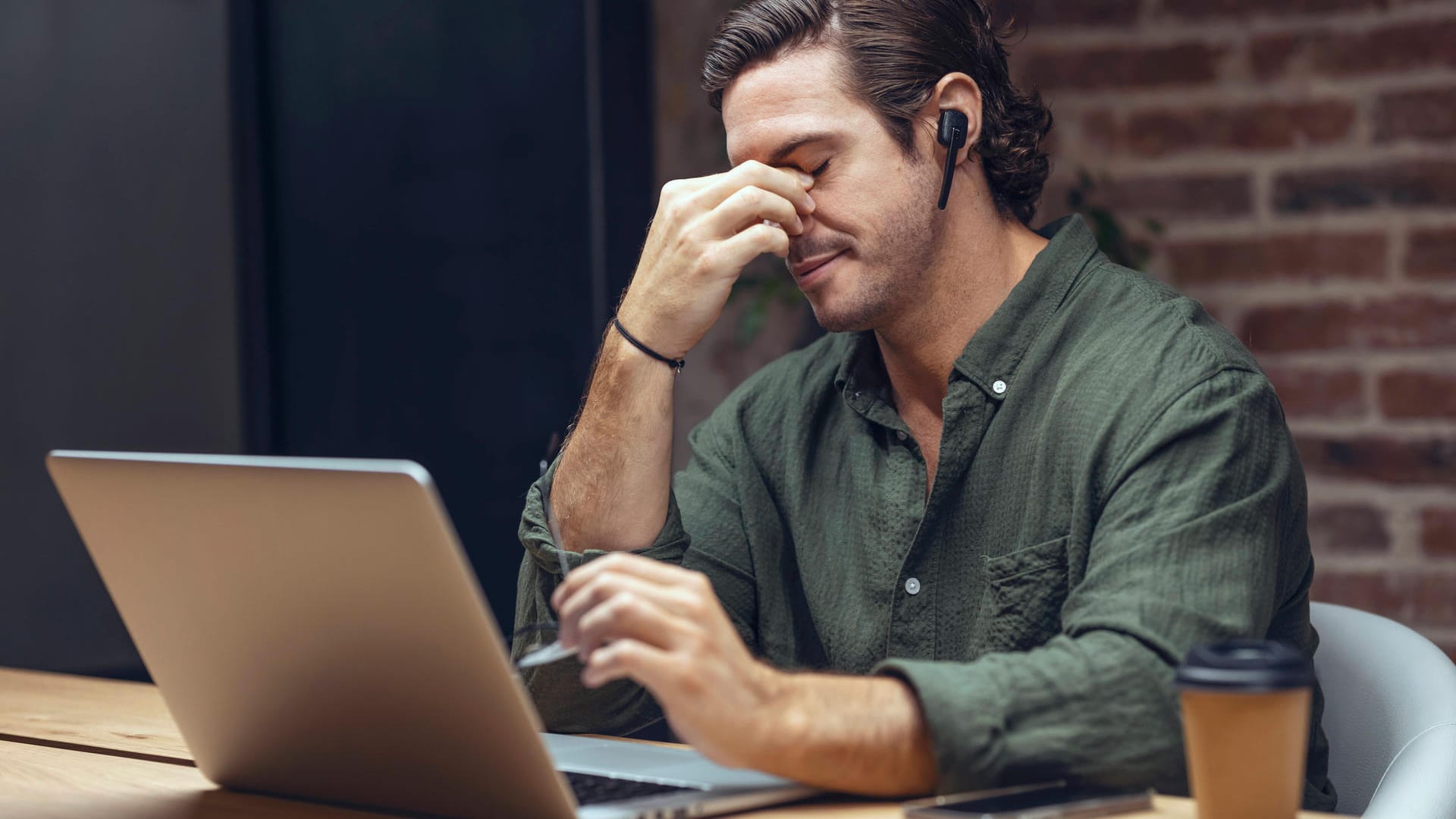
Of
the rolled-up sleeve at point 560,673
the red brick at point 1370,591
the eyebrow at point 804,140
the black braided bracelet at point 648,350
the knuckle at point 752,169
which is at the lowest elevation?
the red brick at point 1370,591

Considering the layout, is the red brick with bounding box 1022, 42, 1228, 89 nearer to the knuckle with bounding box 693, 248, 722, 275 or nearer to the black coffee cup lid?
the knuckle with bounding box 693, 248, 722, 275

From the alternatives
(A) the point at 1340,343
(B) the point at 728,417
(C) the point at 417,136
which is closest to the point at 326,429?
(C) the point at 417,136

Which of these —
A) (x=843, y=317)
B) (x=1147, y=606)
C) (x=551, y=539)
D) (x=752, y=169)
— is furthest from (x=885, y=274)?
(x=1147, y=606)

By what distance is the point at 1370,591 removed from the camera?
6.70ft

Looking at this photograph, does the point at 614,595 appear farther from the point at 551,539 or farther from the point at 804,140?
the point at 804,140

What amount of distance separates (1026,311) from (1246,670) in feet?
2.14

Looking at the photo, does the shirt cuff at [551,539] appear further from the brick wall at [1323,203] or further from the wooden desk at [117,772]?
the brick wall at [1323,203]

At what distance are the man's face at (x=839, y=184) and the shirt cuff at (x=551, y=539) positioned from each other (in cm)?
23

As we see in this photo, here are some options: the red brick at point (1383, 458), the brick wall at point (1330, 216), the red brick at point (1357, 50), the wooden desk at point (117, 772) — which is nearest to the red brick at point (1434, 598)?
the brick wall at point (1330, 216)

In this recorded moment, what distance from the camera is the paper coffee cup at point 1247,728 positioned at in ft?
2.26

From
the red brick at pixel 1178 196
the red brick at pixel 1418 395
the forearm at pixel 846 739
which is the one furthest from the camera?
the red brick at pixel 1178 196

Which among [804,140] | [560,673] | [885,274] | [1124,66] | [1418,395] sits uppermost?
[1124,66]

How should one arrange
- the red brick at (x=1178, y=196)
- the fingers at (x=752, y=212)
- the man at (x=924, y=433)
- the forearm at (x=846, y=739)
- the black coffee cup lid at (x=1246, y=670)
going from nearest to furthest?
the black coffee cup lid at (x=1246, y=670) → the forearm at (x=846, y=739) → the man at (x=924, y=433) → the fingers at (x=752, y=212) → the red brick at (x=1178, y=196)

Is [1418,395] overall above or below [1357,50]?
below
